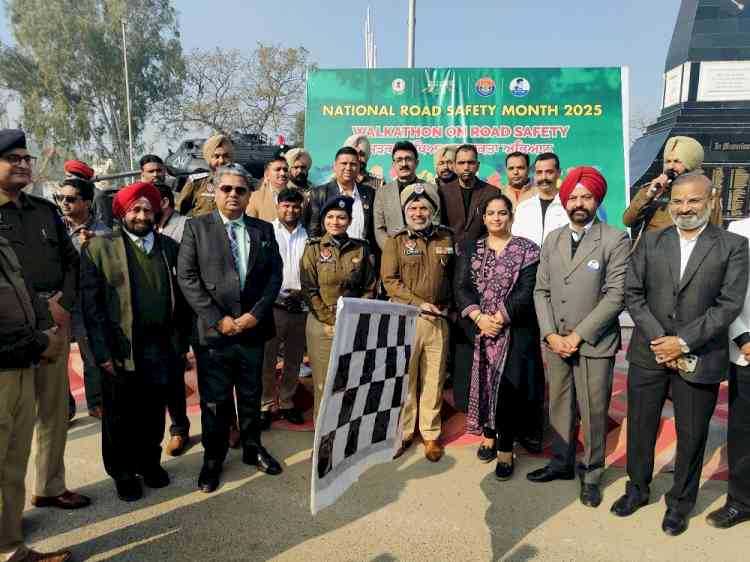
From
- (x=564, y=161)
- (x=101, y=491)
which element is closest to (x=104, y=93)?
(x=564, y=161)

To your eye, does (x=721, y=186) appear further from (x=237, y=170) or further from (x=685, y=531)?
(x=237, y=170)

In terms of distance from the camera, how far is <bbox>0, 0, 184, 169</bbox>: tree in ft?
108

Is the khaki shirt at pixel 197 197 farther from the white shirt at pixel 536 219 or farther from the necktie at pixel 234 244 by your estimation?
the white shirt at pixel 536 219

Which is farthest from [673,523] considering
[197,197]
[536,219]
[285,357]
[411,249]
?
[197,197]

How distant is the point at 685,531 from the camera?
2.82 metres

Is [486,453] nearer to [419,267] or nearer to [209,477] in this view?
[419,267]

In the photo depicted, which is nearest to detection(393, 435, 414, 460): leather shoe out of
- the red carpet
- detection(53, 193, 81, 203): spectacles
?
the red carpet

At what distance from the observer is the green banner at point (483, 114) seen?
7.45 m

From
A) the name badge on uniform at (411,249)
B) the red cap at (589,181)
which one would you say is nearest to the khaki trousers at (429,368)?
the name badge on uniform at (411,249)

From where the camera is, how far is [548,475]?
3.35 metres

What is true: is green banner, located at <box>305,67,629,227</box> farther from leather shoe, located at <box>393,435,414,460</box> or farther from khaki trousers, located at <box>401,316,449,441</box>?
leather shoe, located at <box>393,435,414,460</box>

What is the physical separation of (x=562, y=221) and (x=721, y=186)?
902 centimetres

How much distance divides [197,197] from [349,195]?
147cm

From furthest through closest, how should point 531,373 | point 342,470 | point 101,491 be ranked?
1. point 531,373
2. point 101,491
3. point 342,470
